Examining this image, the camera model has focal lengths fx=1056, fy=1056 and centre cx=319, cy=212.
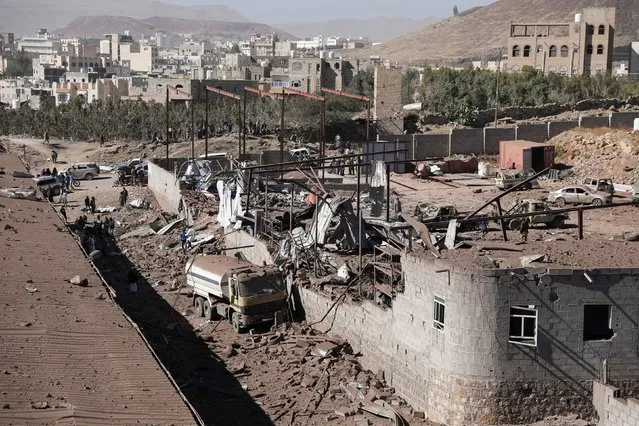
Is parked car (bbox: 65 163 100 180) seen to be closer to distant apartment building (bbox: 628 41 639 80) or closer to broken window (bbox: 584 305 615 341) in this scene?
broken window (bbox: 584 305 615 341)

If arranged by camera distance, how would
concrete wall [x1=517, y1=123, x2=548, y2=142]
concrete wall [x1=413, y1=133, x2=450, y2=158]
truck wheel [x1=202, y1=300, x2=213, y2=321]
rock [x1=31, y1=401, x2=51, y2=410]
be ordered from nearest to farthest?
1. rock [x1=31, y1=401, x2=51, y2=410]
2. truck wheel [x1=202, y1=300, x2=213, y2=321]
3. concrete wall [x1=413, y1=133, x2=450, y2=158]
4. concrete wall [x1=517, y1=123, x2=548, y2=142]

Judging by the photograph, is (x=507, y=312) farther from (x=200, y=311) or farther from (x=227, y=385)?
(x=200, y=311)

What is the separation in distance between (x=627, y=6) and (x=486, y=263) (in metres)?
140

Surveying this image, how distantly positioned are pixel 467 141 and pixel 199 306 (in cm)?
2186

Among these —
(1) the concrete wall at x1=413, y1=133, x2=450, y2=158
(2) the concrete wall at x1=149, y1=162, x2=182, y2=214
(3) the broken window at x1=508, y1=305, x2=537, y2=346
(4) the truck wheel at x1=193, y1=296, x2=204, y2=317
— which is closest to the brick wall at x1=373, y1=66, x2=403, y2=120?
(1) the concrete wall at x1=413, y1=133, x2=450, y2=158

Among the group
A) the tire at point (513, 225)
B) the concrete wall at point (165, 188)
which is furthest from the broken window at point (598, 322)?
the concrete wall at point (165, 188)

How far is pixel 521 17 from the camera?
164750mm

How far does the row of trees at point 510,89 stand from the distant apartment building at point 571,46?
13013 millimetres

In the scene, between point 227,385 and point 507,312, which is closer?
point 507,312

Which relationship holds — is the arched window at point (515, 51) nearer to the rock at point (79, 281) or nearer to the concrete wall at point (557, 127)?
the concrete wall at point (557, 127)

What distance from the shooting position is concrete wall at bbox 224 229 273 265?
22.0m

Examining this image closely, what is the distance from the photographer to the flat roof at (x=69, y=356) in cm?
1139

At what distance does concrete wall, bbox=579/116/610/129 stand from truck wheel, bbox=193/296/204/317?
2591cm

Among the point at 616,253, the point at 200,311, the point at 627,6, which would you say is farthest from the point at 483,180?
the point at 627,6
